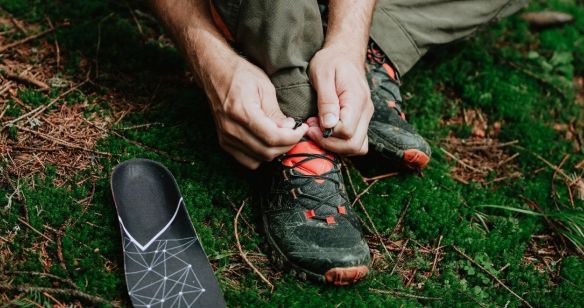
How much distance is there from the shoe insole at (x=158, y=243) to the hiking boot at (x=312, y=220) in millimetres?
319

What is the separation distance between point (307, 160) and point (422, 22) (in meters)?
1.14

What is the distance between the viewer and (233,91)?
213cm

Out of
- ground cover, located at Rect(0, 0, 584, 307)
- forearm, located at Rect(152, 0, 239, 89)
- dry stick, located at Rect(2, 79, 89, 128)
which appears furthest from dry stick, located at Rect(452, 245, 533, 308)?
dry stick, located at Rect(2, 79, 89, 128)

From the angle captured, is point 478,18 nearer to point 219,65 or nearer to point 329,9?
point 329,9

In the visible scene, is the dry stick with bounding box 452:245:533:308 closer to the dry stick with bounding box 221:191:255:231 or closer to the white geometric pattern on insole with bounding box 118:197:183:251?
the dry stick with bounding box 221:191:255:231

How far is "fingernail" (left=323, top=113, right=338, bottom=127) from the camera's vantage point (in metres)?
2.12

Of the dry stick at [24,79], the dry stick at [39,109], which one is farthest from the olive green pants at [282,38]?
the dry stick at [24,79]

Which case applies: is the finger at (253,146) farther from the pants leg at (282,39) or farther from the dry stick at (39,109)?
the dry stick at (39,109)

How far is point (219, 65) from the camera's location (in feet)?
7.29

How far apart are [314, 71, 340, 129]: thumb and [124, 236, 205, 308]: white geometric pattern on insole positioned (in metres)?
0.69

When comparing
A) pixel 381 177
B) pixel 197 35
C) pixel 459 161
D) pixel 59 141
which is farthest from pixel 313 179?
pixel 59 141

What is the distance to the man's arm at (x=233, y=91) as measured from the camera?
2.08m

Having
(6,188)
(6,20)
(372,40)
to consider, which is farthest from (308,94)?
(6,20)

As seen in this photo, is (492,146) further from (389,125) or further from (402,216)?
(402,216)
